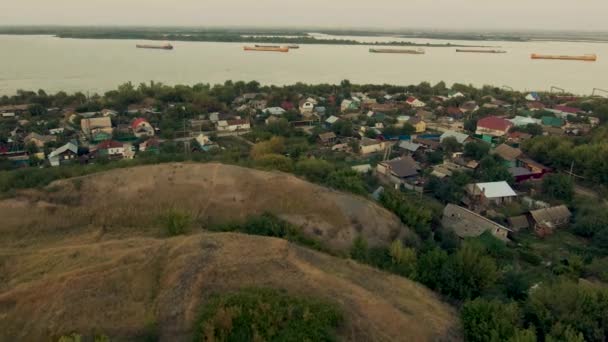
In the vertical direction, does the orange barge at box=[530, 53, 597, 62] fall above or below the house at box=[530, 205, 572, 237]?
above

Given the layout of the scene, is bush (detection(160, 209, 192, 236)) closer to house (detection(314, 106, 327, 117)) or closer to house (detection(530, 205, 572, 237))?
house (detection(530, 205, 572, 237))

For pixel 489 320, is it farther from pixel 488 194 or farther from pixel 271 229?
pixel 488 194

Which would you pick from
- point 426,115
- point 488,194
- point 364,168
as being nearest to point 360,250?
point 488,194

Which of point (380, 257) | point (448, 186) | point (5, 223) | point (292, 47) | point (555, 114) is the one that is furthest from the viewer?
point (292, 47)

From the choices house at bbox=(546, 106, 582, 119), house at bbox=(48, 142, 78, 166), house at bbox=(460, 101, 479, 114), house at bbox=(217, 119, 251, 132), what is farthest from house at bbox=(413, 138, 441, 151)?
house at bbox=(48, 142, 78, 166)

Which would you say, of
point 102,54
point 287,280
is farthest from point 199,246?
point 102,54

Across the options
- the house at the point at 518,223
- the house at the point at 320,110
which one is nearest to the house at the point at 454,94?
the house at the point at 320,110

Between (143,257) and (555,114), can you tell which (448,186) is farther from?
(555,114)
